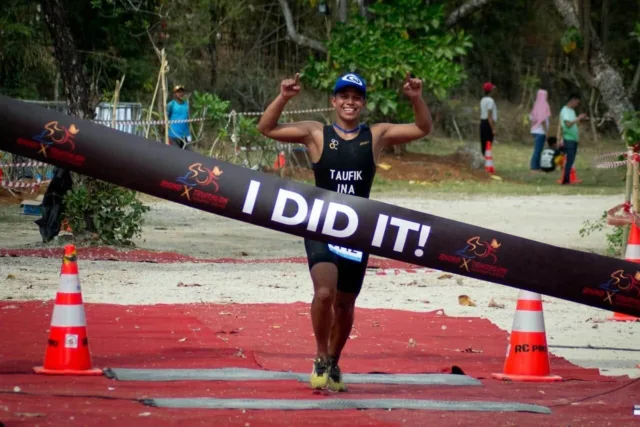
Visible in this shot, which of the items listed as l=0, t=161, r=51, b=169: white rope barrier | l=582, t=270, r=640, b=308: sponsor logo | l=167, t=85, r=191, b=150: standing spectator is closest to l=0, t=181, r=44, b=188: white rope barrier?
l=0, t=161, r=51, b=169: white rope barrier

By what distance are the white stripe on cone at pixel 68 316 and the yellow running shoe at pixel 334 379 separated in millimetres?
1622

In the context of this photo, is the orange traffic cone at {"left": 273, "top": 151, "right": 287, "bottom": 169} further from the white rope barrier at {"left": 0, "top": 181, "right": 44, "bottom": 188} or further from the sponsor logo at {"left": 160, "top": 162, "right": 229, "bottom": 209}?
the sponsor logo at {"left": 160, "top": 162, "right": 229, "bottom": 209}

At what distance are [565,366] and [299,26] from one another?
97.0ft

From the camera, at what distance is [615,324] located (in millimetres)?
11547

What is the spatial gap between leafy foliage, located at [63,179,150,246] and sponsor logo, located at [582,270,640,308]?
29.8 feet

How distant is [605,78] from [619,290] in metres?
12.5

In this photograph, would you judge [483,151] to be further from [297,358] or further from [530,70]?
[297,358]

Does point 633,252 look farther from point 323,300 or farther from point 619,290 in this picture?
point 323,300

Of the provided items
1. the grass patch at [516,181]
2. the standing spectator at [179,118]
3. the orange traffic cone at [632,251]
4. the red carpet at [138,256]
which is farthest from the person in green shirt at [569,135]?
the orange traffic cone at [632,251]

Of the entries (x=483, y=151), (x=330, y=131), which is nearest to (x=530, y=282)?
(x=330, y=131)

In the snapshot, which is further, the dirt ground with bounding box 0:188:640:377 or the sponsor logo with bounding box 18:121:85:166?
the dirt ground with bounding box 0:188:640:377

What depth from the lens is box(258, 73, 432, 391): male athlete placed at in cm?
786

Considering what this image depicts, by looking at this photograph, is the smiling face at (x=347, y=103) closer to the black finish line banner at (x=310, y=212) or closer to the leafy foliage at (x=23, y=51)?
the black finish line banner at (x=310, y=212)

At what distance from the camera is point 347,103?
8086mm
